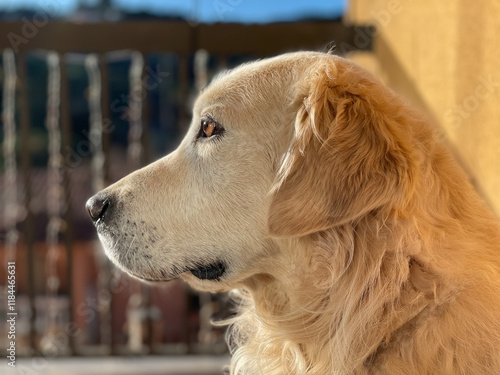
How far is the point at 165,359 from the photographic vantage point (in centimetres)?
319

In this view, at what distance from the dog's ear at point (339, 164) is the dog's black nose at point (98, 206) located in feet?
1.65

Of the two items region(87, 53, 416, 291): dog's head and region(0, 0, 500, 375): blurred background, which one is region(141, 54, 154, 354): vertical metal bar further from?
region(87, 53, 416, 291): dog's head

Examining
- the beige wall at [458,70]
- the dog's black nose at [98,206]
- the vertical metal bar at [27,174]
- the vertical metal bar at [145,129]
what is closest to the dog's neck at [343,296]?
the dog's black nose at [98,206]

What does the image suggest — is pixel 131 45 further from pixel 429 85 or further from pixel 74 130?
pixel 74 130

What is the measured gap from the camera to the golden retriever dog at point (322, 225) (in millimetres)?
1200

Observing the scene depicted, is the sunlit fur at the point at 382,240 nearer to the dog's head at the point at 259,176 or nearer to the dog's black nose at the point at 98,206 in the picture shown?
the dog's head at the point at 259,176

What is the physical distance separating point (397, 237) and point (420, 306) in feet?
0.52

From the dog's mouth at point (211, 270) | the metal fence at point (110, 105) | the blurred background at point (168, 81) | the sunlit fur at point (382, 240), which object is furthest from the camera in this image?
the metal fence at point (110, 105)

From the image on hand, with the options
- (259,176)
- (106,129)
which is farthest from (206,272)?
(106,129)

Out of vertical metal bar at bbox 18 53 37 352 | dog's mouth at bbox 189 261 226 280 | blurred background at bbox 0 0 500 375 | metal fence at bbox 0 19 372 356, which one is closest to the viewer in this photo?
dog's mouth at bbox 189 261 226 280

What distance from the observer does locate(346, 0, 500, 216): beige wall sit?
182 cm

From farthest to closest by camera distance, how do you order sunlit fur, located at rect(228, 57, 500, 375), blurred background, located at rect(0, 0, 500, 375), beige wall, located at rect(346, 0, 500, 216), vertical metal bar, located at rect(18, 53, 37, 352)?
vertical metal bar, located at rect(18, 53, 37, 352)
blurred background, located at rect(0, 0, 500, 375)
beige wall, located at rect(346, 0, 500, 216)
sunlit fur, located at rect(228, 57, 500, 375)

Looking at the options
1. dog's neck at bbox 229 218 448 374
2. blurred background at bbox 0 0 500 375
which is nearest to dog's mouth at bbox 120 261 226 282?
dog's neck at bbox 229 218 448 374

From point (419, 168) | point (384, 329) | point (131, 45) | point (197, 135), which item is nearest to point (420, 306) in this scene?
point (384, 329)
